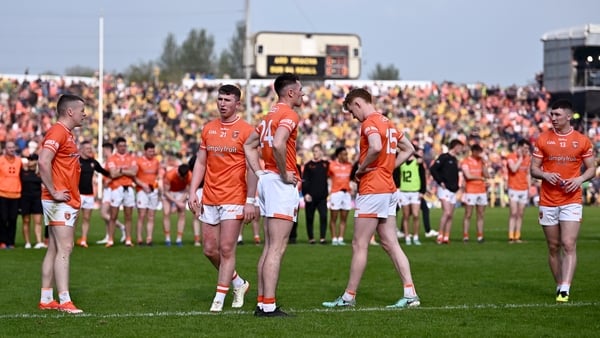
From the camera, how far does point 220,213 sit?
1152 centimetres

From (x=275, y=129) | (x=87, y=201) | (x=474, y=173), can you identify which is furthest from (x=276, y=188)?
(x=474, y=173)

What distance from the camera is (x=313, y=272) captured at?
16984 mm

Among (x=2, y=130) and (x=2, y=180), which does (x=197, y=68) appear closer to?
(x=2, y=130)

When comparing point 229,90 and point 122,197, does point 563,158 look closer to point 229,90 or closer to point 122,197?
point 229,90

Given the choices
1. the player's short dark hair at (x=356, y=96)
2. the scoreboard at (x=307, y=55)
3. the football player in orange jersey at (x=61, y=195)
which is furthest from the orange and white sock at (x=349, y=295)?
the scoreboard at (x=307, y=55)

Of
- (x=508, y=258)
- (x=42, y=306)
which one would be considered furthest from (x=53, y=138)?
(x=508, y=258)

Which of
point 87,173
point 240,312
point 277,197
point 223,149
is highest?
point 223,149

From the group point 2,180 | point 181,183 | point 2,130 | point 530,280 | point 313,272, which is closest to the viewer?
point 530,280

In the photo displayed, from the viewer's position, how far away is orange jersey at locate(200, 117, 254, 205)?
11.4 m

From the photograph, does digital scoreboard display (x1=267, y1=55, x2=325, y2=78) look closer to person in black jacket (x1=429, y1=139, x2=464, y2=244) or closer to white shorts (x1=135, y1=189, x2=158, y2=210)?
person in black jacket (x1=429, y1=139, x2=464, y2=244)

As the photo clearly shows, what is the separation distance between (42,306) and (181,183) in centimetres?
1203

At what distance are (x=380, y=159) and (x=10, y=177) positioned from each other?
1256cm

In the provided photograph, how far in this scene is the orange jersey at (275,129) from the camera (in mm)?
10773

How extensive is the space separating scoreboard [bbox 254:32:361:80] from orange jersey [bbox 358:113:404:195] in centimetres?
3255
